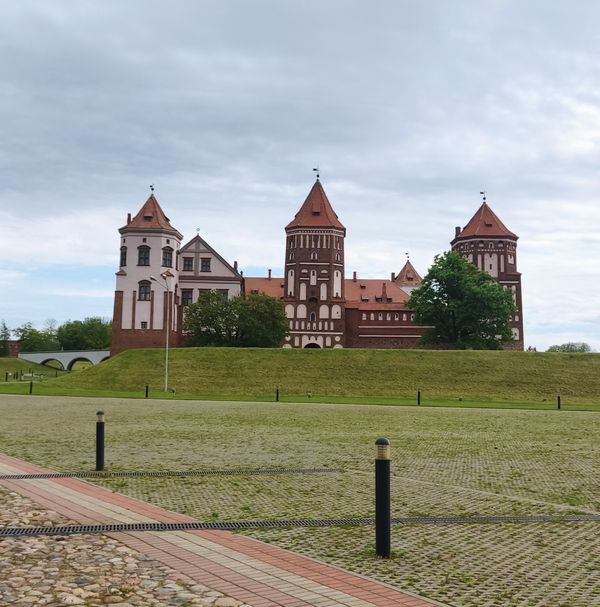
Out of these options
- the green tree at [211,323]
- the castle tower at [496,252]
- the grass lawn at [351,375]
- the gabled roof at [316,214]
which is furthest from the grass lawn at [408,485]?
the castle tower at [496,252]

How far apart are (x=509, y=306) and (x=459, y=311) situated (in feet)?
19.0

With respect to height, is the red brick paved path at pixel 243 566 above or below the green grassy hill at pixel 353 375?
below

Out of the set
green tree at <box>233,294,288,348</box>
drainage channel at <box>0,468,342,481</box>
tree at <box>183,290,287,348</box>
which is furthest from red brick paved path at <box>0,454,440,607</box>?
green tree at <box>233,294,288,348</box>

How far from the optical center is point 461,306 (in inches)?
2982

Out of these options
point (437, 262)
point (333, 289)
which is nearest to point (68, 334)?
point (333, 289)

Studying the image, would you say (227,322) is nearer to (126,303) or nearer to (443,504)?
(126,303)

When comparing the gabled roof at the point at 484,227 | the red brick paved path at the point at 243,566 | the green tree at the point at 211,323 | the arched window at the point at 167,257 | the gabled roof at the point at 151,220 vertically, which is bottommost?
the red brick paved path at the point at 243,566

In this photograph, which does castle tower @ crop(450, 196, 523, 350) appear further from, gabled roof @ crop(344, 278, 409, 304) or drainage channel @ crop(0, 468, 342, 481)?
drainage channel @ crop(0, 468, 342, 481)

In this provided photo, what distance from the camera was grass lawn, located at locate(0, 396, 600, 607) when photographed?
5.83m

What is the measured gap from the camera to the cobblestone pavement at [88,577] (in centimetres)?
486

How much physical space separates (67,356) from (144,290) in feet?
138

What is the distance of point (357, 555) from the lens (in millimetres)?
6297

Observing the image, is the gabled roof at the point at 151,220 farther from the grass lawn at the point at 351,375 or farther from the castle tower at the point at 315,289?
the castle tower at the point at 315,289

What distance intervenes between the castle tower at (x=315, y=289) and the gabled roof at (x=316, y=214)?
0.15 metres
